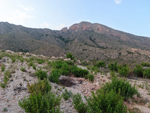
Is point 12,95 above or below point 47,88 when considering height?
below

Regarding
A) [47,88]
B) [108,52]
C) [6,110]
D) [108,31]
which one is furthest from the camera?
[108,31]

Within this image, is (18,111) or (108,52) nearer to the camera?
(18,111)

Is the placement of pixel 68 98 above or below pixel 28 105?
below

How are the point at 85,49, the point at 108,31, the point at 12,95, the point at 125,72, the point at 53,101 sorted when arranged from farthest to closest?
the point at 108,31
the point at 85,49
the point at 125,72
the point at 12,95
the point at 53,101

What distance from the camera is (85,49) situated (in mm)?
44219

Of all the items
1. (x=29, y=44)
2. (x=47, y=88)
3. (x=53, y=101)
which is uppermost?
(x=29, y=44)

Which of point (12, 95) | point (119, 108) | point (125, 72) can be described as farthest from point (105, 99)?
point (125, 72)

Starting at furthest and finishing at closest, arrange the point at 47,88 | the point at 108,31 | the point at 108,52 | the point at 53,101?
the point at 108,31, the point at 108,52, the point at 47,88, the point at 53,101

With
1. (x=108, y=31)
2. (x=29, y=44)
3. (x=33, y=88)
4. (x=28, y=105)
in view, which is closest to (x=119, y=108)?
(x=28, y=105)

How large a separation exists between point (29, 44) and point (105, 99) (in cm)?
4500

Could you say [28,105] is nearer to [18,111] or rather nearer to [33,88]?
[18,111]

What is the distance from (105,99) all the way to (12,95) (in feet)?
9.67

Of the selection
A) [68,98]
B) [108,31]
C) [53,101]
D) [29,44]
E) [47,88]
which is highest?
[108,31]

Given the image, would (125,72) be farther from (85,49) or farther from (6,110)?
(85,49)
